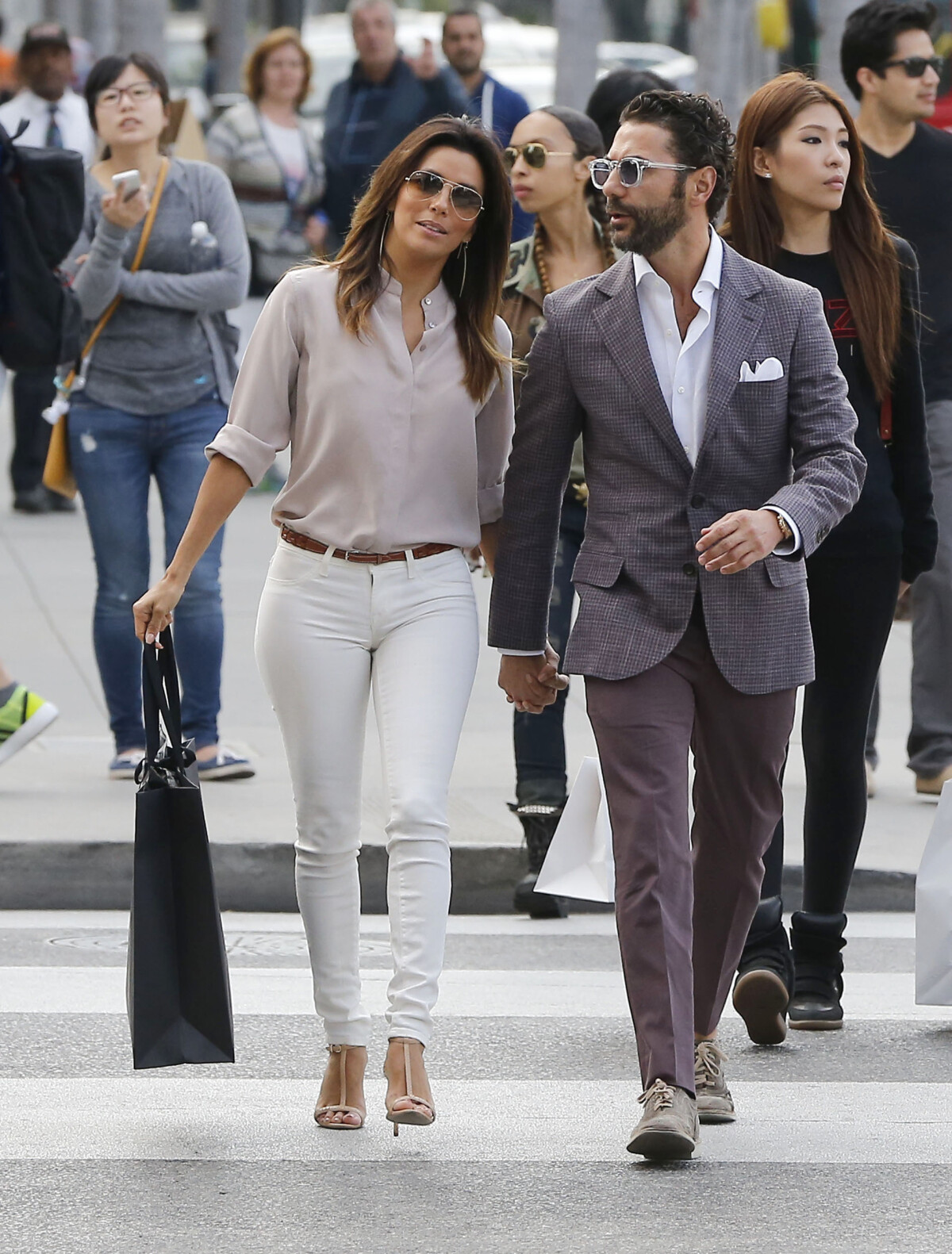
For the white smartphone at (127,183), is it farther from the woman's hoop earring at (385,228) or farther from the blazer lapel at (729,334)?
the blazer lapel at (729,334)

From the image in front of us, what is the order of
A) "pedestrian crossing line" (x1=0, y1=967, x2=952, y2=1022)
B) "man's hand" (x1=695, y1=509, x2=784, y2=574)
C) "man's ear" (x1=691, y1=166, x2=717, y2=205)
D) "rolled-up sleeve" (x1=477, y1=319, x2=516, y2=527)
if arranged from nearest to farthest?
1. "man's hand" (x1=695, y1=509, x2=784, y2=574)
2. "man's ear" (x1=691, y1=166, x2=717, y2=205)
3. "rolled-up sleeve" (x1=477, y1=319, x2=516, y2=527)
4. "pedestrian crossing line" (x1=0, y1=967, x2=952, y2=1022)

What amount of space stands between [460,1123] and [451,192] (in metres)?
1.81

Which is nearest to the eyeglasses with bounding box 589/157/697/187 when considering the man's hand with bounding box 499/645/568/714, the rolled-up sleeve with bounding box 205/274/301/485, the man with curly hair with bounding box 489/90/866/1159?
the man with curly hair with bounding box 489/90/866/1159

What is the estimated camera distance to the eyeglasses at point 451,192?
179 inches

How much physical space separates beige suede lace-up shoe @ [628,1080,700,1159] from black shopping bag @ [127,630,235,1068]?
2.64ft

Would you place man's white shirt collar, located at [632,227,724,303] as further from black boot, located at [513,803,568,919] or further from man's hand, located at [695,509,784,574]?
black boot, located at [513,803,568,919]

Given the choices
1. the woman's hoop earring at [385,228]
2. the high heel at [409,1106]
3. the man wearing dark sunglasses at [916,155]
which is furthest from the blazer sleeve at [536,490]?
the man wearing dark sunglasses at [916,155]

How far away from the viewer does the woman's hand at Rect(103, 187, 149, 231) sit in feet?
23.3

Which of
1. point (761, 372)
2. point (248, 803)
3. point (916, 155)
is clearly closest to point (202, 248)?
point (248, 803)

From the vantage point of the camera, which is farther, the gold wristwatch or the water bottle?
the water bottle

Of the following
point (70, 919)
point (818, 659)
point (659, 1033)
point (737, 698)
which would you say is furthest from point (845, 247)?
point (70, 919)

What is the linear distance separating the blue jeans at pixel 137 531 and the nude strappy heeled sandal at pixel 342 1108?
2887 millimetres

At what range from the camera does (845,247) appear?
5199 millimetres

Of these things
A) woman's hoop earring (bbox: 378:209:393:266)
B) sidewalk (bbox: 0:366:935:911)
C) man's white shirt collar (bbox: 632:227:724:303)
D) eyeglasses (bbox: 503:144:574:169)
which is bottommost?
sidewalk (bbox: 0:366:935:911)
